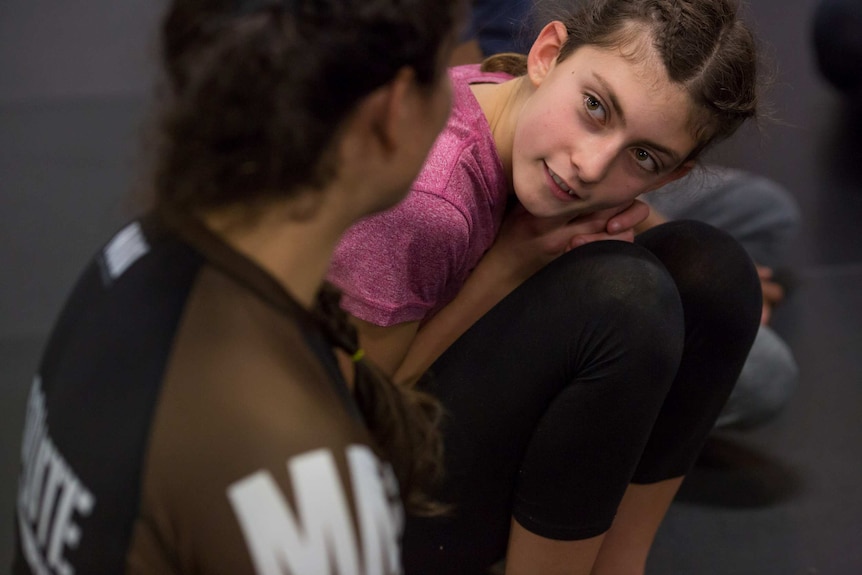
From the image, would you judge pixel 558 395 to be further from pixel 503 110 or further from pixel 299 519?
pixel 299 519

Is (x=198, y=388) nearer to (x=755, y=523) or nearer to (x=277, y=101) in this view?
(x=277, y=101)

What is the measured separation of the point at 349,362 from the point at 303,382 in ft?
0.81

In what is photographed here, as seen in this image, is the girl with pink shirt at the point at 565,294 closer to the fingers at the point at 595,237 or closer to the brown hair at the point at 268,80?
the fingers at the point at 595,237

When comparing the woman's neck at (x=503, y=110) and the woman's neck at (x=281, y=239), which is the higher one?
the woman's neck at (x=281, y=239)

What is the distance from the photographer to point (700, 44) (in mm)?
1043

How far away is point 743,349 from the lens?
116 centimetres

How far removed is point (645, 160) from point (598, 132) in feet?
0.22

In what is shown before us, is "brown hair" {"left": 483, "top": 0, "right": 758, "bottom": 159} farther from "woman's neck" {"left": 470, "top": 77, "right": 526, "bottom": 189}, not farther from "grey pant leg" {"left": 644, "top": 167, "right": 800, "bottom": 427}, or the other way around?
"grey pant leg" {"left": 644, "top": 167, "right": 800, "bottom": 427}

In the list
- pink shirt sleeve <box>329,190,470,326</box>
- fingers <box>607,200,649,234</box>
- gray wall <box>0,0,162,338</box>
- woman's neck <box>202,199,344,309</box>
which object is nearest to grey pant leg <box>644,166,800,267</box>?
fingers <box>607,200,649,234</box>

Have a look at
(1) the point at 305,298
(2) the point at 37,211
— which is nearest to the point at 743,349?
(1) the point at 305,298

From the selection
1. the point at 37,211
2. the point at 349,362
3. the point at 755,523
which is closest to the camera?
the point at 349,362

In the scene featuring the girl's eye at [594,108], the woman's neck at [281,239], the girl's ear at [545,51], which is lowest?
the girl's eye at [594,108]

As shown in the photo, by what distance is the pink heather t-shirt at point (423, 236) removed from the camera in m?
1.02

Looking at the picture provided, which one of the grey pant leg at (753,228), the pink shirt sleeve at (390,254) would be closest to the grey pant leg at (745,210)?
the grey pant leg at (753,228)
